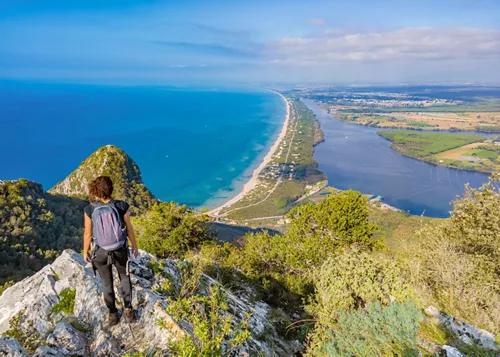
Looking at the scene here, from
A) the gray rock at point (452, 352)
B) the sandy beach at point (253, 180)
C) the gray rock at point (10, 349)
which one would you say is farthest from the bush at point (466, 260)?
the sandy beach at point (253, 180)

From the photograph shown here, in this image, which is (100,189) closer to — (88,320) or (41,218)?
(88,320)

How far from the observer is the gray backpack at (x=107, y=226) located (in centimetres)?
409

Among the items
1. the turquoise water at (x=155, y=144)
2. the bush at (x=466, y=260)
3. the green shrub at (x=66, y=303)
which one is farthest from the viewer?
the turquoise water at (x=155, y=144)

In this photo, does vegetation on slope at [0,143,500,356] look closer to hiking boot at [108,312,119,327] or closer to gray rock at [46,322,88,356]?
hiking boot at [108,312,119,327]

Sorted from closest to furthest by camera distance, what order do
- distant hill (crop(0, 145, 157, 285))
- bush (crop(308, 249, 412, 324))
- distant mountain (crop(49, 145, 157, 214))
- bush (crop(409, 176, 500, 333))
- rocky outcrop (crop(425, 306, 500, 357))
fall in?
rocky outcrop (crop(425, 306, 500, 357)) < bush (crop(308, 249, 412, 324)) < bush (crop(409, 176, 500, 333)) < distant hill (crop(0, 145, 157, 285)) < distant mountain (crop(49, 145, 157, 214))

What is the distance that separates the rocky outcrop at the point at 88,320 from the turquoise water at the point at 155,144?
6693cm

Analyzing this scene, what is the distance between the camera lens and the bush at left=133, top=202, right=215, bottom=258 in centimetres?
1441

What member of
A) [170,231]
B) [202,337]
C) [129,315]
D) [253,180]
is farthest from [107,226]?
[253,180]

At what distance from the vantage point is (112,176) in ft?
119

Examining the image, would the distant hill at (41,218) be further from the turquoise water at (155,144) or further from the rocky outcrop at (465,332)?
the turquoise water at (155,144)

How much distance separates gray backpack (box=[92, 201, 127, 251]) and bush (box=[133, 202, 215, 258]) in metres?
10.2

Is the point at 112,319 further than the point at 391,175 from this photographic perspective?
No

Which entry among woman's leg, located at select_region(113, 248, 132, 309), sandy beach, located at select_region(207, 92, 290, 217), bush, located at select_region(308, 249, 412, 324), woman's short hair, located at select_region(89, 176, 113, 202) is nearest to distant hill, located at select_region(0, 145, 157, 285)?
woman's leg, located at select_region(113, 248, 132, 309)

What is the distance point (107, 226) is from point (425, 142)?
5105 inches
